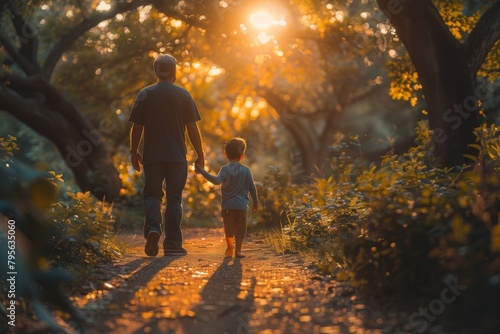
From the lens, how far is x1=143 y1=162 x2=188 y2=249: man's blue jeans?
8836 millimetres

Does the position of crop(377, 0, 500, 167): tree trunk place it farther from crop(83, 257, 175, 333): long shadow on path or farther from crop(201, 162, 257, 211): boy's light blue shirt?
crop(83, 257, 175, 333): long shadow on path

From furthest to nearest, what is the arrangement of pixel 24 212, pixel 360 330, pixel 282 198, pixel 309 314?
pixel 282 198
pixel 309 314
pixel 360 330
pixel 24 212

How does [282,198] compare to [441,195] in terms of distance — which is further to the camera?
[282,198]

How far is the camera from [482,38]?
1004cm

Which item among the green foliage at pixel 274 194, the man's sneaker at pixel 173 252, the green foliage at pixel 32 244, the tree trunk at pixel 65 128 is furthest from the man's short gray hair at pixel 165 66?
the tree trunk at pixel 65 128

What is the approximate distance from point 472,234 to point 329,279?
2.51 m

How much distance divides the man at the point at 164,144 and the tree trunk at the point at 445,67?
119 inches

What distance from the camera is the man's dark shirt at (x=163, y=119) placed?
28.8 feet

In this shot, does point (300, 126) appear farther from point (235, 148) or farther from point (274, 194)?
point (235, 148)

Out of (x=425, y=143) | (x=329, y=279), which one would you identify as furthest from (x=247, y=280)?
(x=425, y=143)

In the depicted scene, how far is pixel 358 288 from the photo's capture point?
579 centimetres

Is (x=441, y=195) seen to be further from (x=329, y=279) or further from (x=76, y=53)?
(x=76, y=53)

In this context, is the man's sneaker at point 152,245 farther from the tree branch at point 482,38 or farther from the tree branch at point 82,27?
the tree branch at point 82,27

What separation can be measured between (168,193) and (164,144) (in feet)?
1.92
